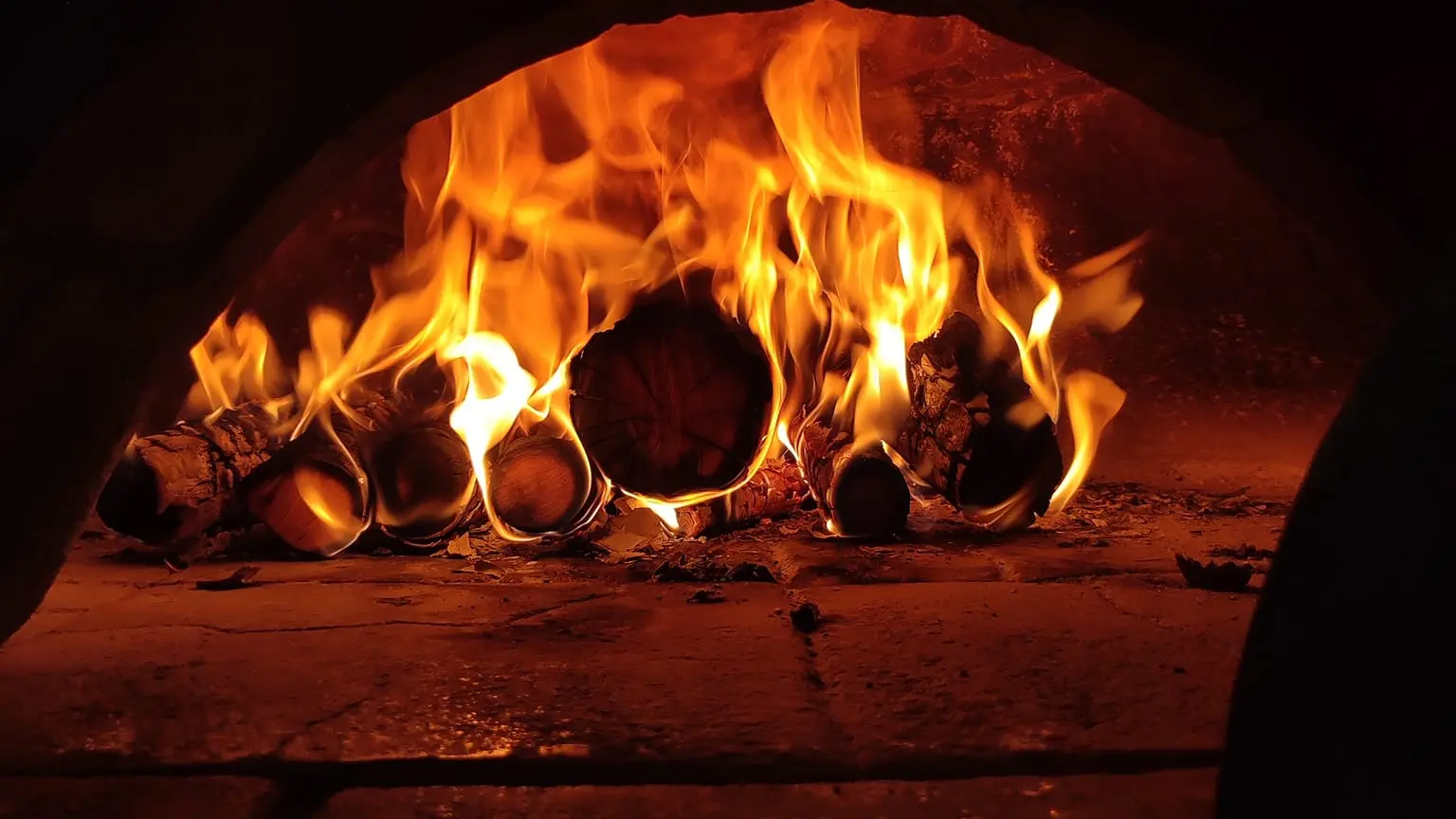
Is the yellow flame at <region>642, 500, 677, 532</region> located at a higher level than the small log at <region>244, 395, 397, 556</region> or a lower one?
lower

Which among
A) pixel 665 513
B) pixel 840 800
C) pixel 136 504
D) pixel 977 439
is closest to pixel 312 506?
pixel 136 504

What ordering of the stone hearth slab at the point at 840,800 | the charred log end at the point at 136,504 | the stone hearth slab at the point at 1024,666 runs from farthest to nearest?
the charred log end at the point at 136,504 → the stone hearth slab at the point at 1024,666 → the stone hearth slab at the point at 840,800

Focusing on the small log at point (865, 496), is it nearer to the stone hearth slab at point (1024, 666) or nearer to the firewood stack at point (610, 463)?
the firewood stack at point (610, 463)

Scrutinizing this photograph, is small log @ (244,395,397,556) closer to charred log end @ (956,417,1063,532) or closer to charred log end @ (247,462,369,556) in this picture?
charred log end @ (247,462,369,556)

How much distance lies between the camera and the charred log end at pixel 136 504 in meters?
2.37

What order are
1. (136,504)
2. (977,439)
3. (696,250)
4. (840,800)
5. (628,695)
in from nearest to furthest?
(840,800)
(628,695)
(136,504)
(977,439)
(696,250)

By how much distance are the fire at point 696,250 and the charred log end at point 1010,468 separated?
250 millimetres

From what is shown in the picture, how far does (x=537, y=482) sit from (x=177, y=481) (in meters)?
0.88

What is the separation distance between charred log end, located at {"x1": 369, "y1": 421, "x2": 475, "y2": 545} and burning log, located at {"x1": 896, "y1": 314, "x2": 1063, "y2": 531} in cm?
120

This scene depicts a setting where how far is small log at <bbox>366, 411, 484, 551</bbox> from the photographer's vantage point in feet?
8.11

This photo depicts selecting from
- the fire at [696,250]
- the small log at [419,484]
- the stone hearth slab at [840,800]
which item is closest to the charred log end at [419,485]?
Result: the small log at [419,484]

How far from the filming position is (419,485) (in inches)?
97.3

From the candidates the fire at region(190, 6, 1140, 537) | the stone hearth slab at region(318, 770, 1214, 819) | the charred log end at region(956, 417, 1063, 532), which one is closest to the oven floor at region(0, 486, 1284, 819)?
the stone hearth slab at region(318, 770, 1214, 819)

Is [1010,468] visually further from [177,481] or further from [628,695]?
[177,481]
